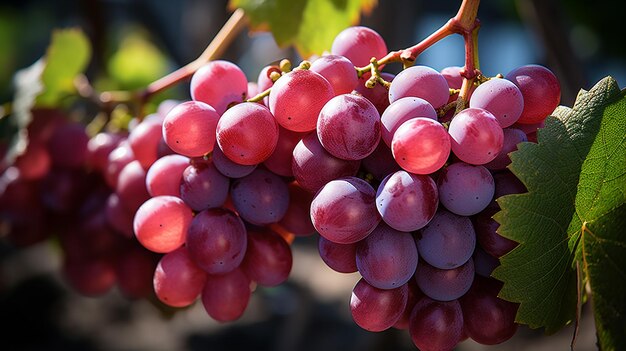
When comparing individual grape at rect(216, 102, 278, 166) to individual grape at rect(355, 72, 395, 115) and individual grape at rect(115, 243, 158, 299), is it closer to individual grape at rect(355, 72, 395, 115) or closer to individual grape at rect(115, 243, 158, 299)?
individual grape at rect(355, 72, 395, 115)

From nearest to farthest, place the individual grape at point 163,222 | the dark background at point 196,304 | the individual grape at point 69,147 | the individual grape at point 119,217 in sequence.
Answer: the individual grape at point 163,222
the individual grape at point 119,217
the individual grape at point 69,147
the dark background at point 196,304

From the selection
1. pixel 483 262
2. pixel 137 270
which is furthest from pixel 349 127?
pixel 137 270

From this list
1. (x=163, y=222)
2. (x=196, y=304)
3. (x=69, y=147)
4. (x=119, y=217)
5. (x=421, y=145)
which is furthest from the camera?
(x=196, y=304)

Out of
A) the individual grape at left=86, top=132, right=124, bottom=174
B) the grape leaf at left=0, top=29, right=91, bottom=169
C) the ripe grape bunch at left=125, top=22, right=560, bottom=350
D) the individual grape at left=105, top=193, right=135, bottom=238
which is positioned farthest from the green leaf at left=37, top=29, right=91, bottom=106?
the ripe grape bunch at left=125, top=22, right=560, bottom=350

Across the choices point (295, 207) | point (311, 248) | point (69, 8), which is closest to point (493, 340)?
point (295, 207)

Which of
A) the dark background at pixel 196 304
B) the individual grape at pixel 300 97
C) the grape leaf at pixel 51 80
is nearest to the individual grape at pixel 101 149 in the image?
the grape leaf at pixel 51 80

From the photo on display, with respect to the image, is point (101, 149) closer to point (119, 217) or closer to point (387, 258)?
point (119, 217)

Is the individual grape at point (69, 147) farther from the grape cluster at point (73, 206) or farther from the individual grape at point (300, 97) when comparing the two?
the individual grape at point (300, 97)
